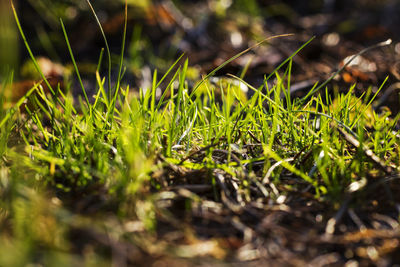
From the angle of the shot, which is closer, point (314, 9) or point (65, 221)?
point (65, 221)

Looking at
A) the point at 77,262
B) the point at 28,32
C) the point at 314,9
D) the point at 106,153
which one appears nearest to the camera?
the point at 77,262

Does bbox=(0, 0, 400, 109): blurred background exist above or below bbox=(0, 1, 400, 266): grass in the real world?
above

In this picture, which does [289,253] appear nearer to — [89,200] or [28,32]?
[89,200]

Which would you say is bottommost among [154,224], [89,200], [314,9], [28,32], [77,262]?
[77,262]

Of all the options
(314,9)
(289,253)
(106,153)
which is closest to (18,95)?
(106,153)

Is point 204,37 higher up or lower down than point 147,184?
higher up

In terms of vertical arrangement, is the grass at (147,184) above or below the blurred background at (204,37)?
below

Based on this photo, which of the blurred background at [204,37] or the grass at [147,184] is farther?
the blurred background at [204,37]

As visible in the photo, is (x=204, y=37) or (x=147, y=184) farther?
(x=204, y=37)
